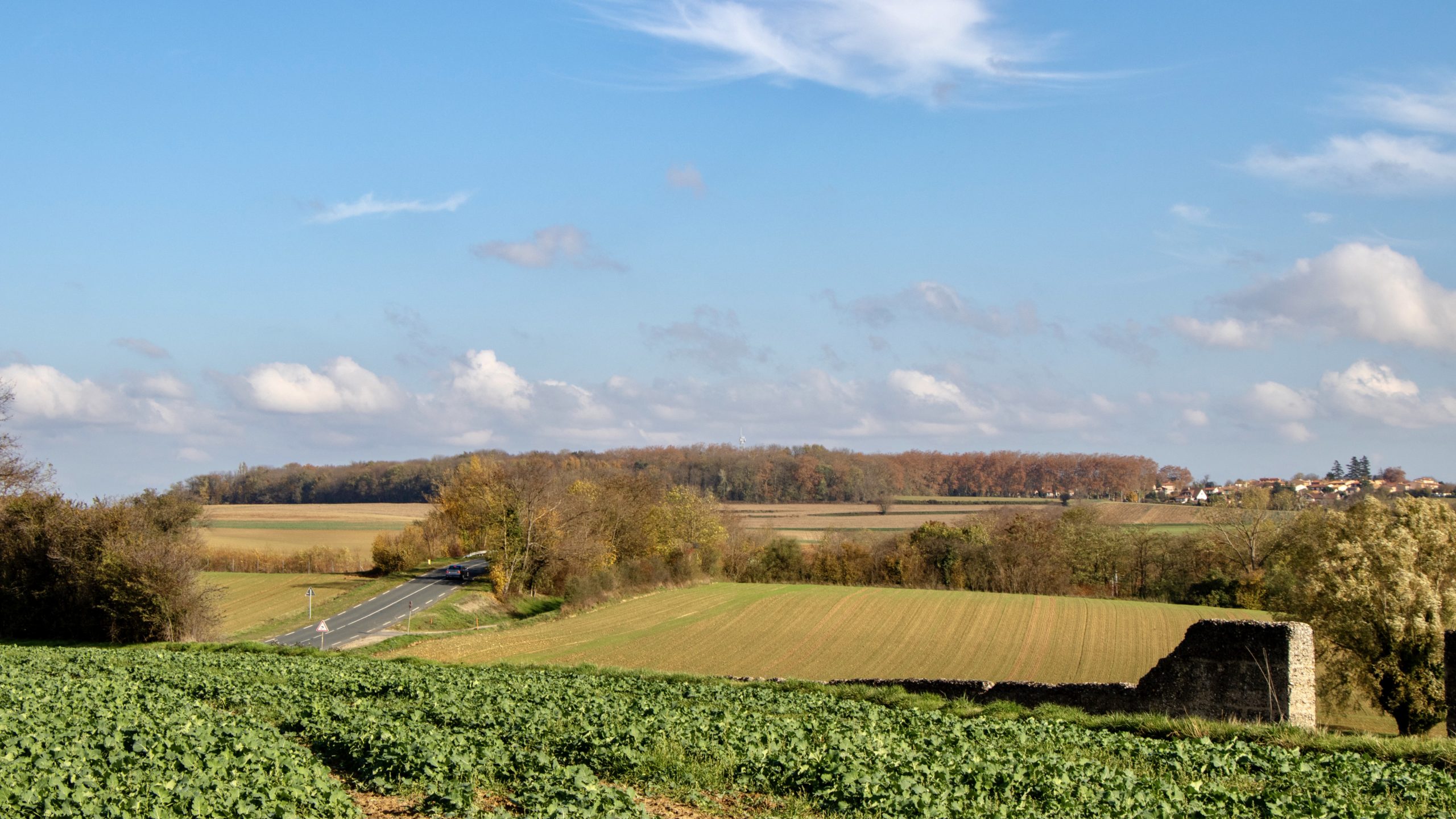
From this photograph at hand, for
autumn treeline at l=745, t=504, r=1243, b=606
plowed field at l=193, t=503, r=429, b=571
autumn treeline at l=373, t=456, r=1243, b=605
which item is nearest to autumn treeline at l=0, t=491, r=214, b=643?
plowed field at l=193, t=503, r=429, b=571

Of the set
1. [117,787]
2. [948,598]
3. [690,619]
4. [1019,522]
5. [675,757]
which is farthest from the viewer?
[1019,522]

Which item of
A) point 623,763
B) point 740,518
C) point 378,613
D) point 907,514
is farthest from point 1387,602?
point 907,514

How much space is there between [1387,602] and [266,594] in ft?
200

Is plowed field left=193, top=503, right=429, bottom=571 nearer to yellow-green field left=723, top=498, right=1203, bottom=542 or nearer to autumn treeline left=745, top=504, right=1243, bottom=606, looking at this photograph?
autumn treeline left=745, top=504, right=1243, bottom=606

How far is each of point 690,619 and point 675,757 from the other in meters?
44.6

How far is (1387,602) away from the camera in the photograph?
33219mm

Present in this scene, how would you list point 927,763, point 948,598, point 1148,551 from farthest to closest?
point 1148,551 < point 948,598 < point 927,763

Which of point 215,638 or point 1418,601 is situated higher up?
point 1418,601

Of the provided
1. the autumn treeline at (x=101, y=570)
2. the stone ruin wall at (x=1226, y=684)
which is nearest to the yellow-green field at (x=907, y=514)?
the autumn treeline at (x=101, y=570)

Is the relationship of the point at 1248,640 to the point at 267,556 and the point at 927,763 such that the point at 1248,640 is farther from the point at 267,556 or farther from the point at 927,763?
the point at 267,556

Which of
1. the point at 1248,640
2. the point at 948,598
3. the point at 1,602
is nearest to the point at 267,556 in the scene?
the point at 1,602

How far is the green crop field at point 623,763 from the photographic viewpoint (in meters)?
10.1

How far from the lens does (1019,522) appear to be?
261 ft

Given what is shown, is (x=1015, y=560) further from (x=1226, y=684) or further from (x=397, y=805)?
(x=397, y=805)
